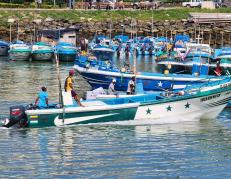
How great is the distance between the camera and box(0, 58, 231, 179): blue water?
27.5m

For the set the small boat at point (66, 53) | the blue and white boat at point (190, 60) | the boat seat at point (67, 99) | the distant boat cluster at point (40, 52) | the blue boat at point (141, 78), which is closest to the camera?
the boat seat at point (67, 99)

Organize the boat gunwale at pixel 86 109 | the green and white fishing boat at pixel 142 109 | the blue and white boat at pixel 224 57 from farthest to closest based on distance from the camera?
the blue and white boat at pixel 224 57, the green and white fishing boat at pixel 142 109, the boat gunwale at pixel 86 109

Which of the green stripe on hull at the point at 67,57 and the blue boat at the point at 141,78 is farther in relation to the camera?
the green stripe on hull at the point at 67,57

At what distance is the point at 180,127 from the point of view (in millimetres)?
35906

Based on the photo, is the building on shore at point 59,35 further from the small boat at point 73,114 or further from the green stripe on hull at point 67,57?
the small boat at point 73,114

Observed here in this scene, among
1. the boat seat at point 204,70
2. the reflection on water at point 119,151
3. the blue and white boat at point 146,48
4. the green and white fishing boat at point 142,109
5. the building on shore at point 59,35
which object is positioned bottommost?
the blue and white boat at point 146,48

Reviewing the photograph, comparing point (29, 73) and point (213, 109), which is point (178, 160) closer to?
point (213, 109)

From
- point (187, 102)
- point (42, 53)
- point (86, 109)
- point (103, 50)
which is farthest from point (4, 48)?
point (86, 109)

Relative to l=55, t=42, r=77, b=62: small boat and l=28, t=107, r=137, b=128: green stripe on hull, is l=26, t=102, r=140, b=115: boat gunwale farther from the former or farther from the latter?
l=55, t=42, r=77, b=62: small boat

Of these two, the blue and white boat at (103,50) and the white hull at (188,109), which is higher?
the white hull at (188,109)

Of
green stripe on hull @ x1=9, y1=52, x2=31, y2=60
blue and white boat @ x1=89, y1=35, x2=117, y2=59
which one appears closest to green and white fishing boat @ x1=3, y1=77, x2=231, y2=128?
green stripe on hull @ x1=9, y1=52, x2=31, y2=60

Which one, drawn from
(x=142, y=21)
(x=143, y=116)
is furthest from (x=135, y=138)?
(x=142, y=21)

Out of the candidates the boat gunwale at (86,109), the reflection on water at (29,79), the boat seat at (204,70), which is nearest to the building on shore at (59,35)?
the reflection on water at (29,79)

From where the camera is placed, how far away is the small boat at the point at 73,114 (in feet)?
113
